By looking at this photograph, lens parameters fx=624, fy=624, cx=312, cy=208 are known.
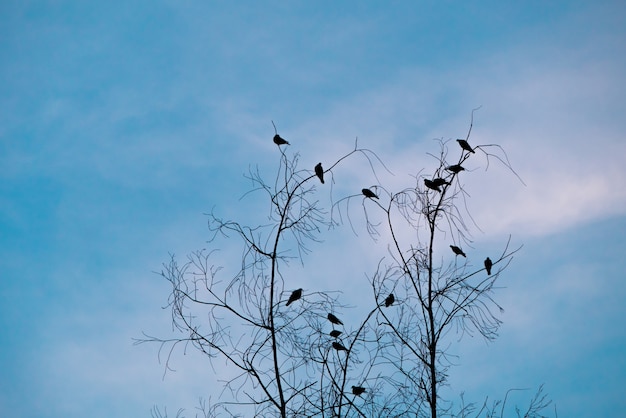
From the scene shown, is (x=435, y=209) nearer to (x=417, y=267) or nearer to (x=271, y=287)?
(x=417, y=267)

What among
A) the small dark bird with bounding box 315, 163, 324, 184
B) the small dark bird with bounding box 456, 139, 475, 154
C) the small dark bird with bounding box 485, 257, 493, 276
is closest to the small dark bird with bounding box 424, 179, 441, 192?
the small dark bird with bounding box 456, 139, 475, 154

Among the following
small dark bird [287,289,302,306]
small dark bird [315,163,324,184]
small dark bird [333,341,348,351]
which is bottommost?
small dark bird [333,341,348,351]

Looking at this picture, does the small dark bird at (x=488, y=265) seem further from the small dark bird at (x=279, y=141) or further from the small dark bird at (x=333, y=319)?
the small dark bird at (x=279, y=141)

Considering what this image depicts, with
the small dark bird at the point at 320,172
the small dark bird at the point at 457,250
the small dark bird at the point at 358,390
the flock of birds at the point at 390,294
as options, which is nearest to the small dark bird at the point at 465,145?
the flock of birds at the point at 390,294

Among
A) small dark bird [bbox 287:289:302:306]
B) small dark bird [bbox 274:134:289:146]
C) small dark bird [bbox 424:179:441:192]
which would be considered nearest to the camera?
small dark bird [bbox 287:289:302:306]

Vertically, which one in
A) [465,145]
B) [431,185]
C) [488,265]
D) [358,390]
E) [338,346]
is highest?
[465,145]

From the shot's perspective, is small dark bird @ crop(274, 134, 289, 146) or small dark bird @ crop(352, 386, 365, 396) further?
small dark bird @ crop(274, 134, 289, 146)

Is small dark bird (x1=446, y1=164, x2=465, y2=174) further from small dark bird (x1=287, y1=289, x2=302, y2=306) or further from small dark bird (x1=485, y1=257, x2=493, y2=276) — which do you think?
small dark bird (x1=287, y1=289, x2=302, y2=306)

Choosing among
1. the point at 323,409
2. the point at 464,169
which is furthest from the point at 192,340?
the point at 464,169

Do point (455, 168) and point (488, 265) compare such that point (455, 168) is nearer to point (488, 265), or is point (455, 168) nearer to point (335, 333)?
point (488, 265)

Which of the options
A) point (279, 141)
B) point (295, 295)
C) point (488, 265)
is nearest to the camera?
point (295, 295)

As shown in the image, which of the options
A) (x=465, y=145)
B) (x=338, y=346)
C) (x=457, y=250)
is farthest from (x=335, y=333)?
(x=465, y=145)

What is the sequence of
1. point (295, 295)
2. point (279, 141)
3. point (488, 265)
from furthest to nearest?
point (279, 141) → point (488, 265) → point (295, 295)

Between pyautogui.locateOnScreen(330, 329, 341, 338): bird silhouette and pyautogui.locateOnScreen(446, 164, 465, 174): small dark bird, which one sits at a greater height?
pyautogui.locateOnScreen(446, 164, 465, 174): small dark bird
